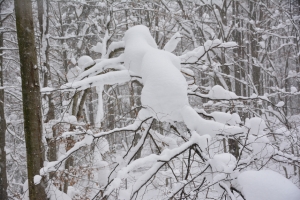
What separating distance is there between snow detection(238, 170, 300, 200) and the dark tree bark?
2574 millimetres

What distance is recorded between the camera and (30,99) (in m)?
2.86

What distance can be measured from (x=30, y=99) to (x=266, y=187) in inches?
116

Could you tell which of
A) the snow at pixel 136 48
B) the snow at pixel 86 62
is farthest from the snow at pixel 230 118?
the snow at pixel 86 62

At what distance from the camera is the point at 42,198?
2.90 metres

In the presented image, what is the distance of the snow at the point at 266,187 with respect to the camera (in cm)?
163

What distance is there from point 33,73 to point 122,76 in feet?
4.11

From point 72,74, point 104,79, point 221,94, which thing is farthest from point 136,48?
point 72,74

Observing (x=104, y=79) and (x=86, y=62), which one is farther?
(x=86, y=62)

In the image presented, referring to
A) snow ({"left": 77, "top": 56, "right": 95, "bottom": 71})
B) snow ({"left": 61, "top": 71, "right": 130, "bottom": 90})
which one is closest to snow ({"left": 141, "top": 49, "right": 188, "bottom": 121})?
snow ({"left": 61, "top": 71, "right": 130, "bottom": 90})

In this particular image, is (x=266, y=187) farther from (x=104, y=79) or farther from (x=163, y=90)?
(x=104, y=79)

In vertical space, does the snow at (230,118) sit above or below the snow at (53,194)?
above

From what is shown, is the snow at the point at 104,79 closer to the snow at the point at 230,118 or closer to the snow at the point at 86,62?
the snow at the point at 86,62

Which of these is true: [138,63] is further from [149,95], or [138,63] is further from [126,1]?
[126,1]

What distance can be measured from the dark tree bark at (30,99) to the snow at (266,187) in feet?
8.44
